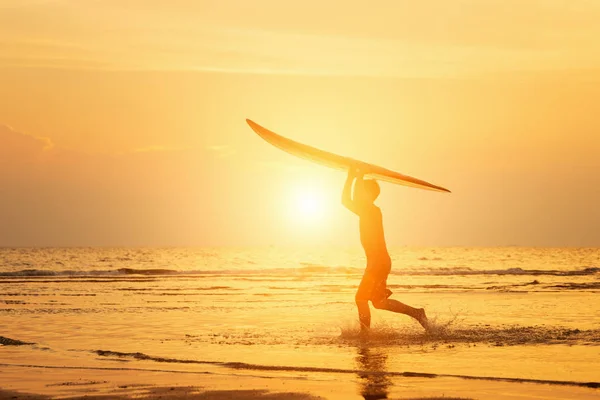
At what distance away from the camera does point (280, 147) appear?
1648 centimetres

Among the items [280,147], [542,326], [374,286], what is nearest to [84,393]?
[374,286]

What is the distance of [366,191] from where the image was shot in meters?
15.4

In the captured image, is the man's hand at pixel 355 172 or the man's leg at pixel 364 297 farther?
the man's hand at pixel 355 172

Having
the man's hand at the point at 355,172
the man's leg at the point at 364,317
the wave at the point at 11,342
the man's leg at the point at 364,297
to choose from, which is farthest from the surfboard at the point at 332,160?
the wave at the point at 11,342

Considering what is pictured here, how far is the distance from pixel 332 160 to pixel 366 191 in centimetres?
84

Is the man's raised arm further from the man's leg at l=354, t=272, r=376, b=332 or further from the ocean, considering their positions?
the ocean

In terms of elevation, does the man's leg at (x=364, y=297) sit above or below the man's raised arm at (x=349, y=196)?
below

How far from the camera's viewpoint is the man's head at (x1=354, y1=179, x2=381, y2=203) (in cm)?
1537

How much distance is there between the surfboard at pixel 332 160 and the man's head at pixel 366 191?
212mm

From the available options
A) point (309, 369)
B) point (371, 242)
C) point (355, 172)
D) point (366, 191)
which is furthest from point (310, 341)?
point (309, 369)

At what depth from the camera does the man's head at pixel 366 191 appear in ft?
50.4

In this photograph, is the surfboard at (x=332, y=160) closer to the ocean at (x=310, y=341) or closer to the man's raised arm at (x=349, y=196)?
the man's raised arm at (x=349, y=196)

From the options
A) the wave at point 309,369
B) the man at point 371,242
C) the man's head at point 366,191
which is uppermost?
the man's head at point 366,191

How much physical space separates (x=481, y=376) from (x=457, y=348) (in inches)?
116
